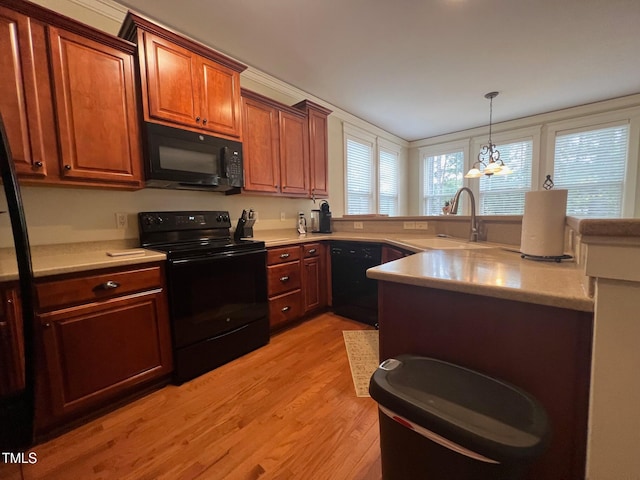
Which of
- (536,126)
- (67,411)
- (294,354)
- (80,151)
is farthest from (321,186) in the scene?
(536,126)

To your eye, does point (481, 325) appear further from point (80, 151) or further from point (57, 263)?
point (80, 151)

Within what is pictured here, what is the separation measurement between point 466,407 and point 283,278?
1984 mm

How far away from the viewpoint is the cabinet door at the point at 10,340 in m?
1.24

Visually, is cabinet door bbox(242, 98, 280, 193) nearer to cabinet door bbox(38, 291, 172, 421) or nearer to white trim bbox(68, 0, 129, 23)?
white trim bbox(68, 0, 129, 23)

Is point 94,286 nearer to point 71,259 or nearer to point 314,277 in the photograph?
point 71,259

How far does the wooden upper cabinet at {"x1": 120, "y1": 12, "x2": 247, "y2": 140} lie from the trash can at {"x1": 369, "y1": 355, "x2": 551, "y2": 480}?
2.13 metres

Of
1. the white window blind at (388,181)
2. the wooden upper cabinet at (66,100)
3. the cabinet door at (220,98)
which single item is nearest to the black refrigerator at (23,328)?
the wooden upper cabinet at (66,100)

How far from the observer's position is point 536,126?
4.39 meters

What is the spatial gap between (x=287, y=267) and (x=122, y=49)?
1965 mm

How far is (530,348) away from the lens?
2.56ft

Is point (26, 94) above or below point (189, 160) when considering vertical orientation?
above

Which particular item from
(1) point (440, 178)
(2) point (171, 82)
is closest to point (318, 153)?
(2) point (171, 82)

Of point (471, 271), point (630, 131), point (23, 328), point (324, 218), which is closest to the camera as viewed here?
point (23, 328)

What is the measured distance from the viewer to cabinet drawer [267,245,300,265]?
2.42 meters
